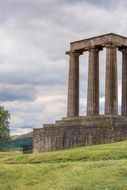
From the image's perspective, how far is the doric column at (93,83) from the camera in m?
81.9

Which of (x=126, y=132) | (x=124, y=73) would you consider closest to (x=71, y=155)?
(x=126, y=132)

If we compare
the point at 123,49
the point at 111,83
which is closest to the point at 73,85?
the point at 111,83

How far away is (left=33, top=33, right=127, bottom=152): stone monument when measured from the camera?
7294 centimetres

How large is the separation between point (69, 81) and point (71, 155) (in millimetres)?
33960

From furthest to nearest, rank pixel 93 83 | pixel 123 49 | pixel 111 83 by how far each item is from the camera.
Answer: pixel 123 49 → pixel 93 83 → pixel 111 83

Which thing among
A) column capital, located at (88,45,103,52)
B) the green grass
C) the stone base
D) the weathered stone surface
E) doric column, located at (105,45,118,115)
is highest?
the weathered stone surface

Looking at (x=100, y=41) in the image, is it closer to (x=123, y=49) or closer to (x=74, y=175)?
(x=123, y=49)

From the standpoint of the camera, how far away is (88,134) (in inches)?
2894

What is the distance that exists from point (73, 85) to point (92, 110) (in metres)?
7.39

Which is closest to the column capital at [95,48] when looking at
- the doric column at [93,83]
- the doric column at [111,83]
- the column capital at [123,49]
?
the doric column at [93,83]

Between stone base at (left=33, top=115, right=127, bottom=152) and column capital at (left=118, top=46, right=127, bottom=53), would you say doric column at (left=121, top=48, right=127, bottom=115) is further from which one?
stone base at (left=33, top=115, right=127, bottom=152)

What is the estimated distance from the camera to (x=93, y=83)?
8244 cm

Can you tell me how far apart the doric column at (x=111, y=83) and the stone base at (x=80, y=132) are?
2.24 m

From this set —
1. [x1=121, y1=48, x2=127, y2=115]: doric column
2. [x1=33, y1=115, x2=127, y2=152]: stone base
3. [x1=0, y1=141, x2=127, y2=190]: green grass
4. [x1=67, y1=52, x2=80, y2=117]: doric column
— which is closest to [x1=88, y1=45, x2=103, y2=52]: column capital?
[x1=121, y1=48, x2=127, y2=115]: doric column
